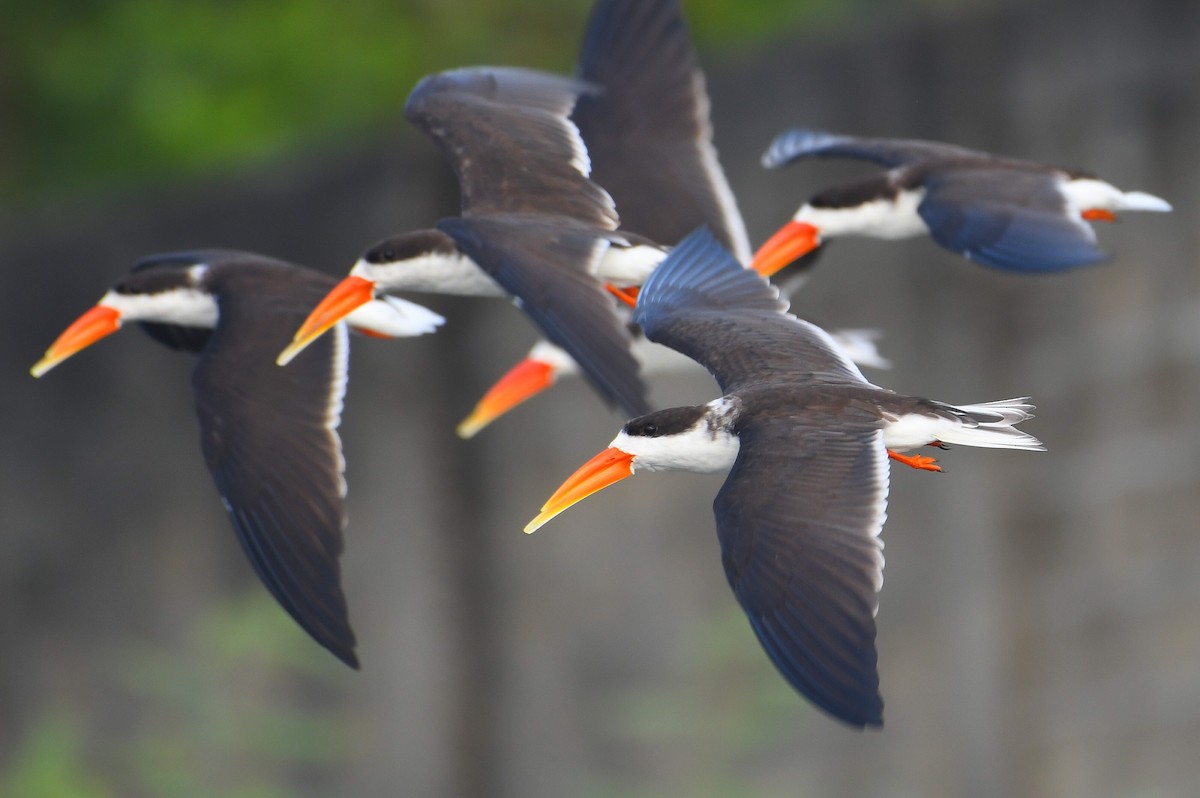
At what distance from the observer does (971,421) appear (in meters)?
4.93

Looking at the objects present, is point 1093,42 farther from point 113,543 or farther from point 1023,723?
point 113,543

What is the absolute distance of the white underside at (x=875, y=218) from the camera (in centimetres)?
610

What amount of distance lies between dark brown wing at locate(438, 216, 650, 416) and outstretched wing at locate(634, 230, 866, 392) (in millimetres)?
223

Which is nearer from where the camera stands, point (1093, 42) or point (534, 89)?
point (534, 89)

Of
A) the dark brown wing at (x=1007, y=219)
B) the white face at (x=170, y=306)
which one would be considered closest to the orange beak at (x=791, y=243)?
the dark brown wing at (x=1007, y=219)

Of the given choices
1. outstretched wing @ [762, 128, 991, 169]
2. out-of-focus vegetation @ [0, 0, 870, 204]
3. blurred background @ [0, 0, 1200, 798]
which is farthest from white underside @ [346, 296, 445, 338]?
out-of-focus vegetation @ [0, 0, 870, 204]

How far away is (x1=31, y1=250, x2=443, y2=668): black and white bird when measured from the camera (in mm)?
5207

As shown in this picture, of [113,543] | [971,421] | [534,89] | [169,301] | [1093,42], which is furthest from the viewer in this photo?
[113,543]

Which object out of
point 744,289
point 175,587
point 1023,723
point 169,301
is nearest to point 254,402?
point 169,301

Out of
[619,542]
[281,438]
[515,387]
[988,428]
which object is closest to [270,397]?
[281,438]

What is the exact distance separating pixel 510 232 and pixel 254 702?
4551mm

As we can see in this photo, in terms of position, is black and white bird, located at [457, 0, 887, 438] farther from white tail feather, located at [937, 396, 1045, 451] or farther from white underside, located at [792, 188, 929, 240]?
white tail feather, located at [937, 396, 1045, 451]

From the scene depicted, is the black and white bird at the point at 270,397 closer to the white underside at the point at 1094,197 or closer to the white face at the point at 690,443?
the white face at the point at 690,443

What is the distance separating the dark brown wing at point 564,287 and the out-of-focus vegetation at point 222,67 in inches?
200
